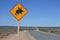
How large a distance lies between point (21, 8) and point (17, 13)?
1.08 ft

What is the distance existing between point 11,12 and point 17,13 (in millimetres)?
320

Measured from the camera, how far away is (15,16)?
1015cm

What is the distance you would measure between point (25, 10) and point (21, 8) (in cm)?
26

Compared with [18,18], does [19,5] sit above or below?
above

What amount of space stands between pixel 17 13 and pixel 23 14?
0.32m

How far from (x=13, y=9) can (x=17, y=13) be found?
291mm

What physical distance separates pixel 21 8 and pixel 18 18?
0.55 m

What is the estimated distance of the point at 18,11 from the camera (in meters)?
10.1

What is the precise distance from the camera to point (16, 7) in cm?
1013

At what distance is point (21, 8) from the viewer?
10227mm

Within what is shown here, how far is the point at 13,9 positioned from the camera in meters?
10.2

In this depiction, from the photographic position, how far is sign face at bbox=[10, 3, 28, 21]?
33.2ft

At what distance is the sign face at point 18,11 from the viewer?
398 inches
